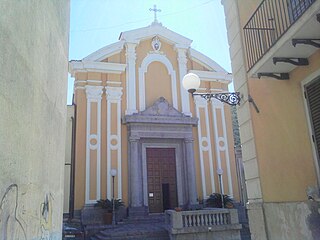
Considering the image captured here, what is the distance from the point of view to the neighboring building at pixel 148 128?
1544 cm

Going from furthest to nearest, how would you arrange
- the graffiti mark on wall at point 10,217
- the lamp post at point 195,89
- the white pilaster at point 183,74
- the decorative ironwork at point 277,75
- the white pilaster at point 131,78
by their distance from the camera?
the white pilaster at point 183,74 → the white pilaster at point 131,78 → the lamp post at point 195,89 → the decorative ironwork at point 277,75 → the graffiti mark on wall at point 10,217

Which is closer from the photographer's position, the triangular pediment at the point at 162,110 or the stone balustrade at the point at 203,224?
the stone balustrade at the point at 203,224

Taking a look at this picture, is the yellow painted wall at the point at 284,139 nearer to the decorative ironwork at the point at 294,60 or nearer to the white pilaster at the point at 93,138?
the decorative ironwork at the point at 294,60

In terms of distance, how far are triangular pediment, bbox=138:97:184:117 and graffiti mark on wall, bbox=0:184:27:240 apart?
13.5 m

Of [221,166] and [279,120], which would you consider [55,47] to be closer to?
[279,120]

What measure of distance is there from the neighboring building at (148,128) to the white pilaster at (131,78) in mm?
55

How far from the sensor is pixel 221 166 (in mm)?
17078

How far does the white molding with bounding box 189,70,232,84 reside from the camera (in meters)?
18.5

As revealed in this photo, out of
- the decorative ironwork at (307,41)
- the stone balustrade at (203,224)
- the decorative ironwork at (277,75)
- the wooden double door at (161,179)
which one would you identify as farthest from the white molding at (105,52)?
the decorative ironwork at (307,41)

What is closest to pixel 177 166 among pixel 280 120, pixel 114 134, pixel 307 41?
pixel 114 134

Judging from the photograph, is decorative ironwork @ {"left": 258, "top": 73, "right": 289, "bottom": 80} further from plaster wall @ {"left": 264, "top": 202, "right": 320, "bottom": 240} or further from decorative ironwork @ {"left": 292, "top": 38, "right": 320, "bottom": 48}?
plaster wall @ {"left": 264, "top": 202, "right": 320, "bottom": 240}

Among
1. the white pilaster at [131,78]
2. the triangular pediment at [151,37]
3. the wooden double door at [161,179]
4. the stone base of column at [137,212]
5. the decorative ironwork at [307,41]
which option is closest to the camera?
the decorative ironwork at [307,41]

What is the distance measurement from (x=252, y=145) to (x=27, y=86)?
437cm

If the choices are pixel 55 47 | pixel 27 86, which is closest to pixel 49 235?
pixel 27 86
